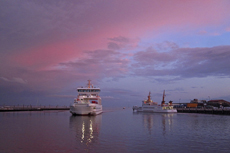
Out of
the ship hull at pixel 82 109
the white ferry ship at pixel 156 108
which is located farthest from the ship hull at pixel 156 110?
the ship hull at pixel 82 109

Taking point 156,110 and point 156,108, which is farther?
point 156,108

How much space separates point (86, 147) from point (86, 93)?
181ft

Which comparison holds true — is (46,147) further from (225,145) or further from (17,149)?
(225,145)

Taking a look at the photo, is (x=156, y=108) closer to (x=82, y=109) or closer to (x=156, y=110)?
(x=156, y=110)

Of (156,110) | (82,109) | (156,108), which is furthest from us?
(156,108)

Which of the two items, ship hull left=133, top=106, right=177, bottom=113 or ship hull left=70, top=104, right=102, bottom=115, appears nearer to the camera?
ship hull left=70, top=104, right=102, bottom=115

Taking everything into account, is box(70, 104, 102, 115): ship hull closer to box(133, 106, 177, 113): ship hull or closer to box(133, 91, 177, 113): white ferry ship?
box(133, 106, 177, 113): ship hull

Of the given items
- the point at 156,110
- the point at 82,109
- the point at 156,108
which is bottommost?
the point at 156,110

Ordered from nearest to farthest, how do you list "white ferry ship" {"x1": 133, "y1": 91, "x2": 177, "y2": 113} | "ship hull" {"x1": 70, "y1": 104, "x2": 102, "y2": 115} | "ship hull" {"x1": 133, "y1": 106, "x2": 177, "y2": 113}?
1. "ship hull" {"x1": 70, "y1": 104, "x2": 102, "y2": 115}
2. "ship hull" {"x1": 133, "y1": 106, "x2": 177, "y2": 113}
3. "white ferry ship" {"x1": 133, "y1": 91, "x2": 177, "y2": 113}

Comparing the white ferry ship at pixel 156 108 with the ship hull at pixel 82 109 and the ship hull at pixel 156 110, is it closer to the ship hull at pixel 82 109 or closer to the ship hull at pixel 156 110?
the ship hull at pixel 156 110

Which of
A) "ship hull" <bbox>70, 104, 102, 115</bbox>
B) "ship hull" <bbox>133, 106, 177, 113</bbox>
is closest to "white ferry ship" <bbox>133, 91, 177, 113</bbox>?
"ship hull" <bbox>133, 106, 177, 113</bbox>

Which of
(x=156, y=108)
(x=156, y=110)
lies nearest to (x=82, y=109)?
(x=156, y=110)

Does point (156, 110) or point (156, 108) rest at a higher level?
point (156, 108)

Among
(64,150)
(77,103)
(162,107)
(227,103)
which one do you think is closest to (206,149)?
(64,150)
